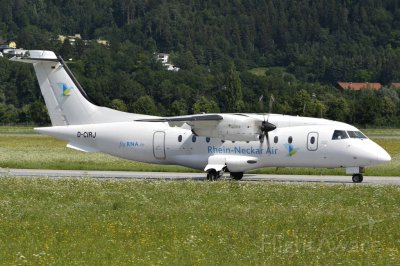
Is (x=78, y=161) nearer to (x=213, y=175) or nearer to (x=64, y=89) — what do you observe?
(x=64, y=89)

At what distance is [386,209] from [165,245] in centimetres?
855

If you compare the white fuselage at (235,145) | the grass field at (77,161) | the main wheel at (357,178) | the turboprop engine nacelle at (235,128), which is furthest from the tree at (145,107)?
the main wheel at (357,178)

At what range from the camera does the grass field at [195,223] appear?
2016 centimetres

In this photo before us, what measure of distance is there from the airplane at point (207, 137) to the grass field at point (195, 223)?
4.12m

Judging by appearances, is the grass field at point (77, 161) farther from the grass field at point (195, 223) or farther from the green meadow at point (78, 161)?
the grass field at point (195, 223)

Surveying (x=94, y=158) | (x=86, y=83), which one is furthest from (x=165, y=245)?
(x=86, y=83)

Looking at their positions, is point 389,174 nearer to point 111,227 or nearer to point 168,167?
point 168,167

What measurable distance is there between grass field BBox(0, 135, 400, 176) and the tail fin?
5944 millimetres

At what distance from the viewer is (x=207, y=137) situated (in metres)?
39.3

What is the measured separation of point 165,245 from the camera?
849 inches

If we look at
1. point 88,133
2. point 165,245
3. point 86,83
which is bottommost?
point 165,245

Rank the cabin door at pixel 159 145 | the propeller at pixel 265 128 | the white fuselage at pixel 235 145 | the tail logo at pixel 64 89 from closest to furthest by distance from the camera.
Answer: the white fuselage at pixel 235 145 → the propeller at pixel 265 128 → the cabin door at pixel 159 145 → the tail logo at pixel 64 89

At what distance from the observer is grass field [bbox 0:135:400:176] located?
45.3m

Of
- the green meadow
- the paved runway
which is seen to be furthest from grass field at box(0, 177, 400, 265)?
the green meadow
